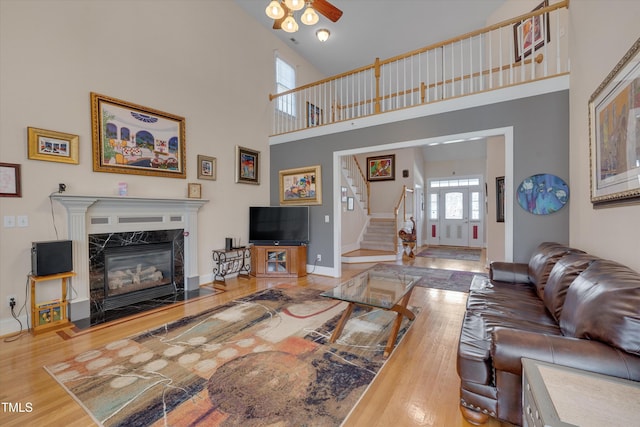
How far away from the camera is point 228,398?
6.01 ft

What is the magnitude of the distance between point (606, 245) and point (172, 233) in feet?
16.5

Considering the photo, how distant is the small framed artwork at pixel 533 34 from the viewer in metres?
3.85

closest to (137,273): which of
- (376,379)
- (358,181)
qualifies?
(376,379)

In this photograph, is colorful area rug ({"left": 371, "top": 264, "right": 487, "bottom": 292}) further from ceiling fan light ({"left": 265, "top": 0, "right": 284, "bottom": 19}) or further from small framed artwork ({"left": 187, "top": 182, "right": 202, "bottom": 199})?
ceiling fan light ({"left": 265, "top": 0, "right": 284, "bottom": 19})

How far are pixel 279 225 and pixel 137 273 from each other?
7.88ft

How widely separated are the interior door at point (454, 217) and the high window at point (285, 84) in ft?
21.0

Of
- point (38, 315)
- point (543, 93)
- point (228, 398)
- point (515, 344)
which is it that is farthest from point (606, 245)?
point (38, 315)

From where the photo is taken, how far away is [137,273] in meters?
3.90

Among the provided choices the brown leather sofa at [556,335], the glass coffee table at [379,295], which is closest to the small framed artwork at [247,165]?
the glass coffee table at [379,295]

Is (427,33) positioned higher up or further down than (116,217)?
higher up

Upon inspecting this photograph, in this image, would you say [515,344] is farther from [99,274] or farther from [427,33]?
[427,33]

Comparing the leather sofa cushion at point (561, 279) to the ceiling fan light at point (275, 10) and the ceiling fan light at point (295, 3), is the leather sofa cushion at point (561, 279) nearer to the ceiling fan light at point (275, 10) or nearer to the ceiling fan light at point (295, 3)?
the ceiling fan light at point (295, 3)

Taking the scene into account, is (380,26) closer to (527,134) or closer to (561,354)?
(527,134)

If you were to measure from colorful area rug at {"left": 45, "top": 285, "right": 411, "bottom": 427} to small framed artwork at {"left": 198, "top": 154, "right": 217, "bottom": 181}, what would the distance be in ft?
7.91
